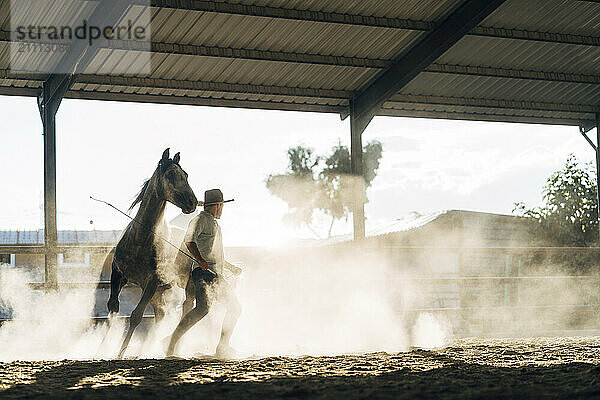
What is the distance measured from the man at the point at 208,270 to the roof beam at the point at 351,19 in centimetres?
288

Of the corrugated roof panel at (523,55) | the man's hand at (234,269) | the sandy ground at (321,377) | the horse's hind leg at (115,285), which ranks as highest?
the corrugated roof panel at (523,55)

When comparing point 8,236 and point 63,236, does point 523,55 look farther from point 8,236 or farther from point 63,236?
point 8,236

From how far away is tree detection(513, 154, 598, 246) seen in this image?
17219mm

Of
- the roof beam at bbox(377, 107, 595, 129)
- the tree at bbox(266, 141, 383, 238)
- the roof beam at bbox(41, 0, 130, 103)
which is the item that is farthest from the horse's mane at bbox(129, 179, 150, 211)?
the tree at bbox(266, 141, 383, 238)

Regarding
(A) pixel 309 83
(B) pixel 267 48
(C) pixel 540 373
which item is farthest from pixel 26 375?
(A) pixel 309 83

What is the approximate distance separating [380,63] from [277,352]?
4.64m

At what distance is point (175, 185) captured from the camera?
6941 millimetres

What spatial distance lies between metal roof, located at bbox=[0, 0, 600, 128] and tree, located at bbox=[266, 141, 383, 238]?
2193cm

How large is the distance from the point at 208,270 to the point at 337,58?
15.8ft

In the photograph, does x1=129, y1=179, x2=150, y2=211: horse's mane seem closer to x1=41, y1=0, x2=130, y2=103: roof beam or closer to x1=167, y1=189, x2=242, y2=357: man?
x1=167, y1=189, x2=242, y2=357: man

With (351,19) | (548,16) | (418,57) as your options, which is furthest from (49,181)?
(548,16)

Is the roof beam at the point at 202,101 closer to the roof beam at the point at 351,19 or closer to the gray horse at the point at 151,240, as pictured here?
the roof beam at the point at 351,19

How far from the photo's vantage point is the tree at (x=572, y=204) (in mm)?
17219

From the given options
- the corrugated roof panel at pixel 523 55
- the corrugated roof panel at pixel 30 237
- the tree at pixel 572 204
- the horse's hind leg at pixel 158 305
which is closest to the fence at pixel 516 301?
the horse's hind leg at pixel 158 305
